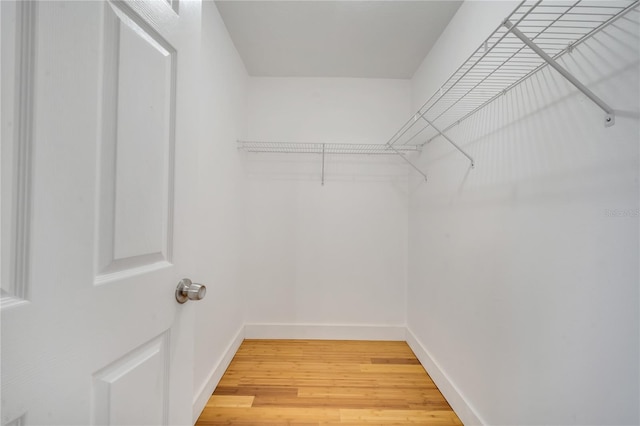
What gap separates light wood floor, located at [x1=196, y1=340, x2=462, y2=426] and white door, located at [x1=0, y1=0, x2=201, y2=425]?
992 mm

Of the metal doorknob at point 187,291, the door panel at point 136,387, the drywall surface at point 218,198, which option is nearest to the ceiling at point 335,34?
the drywall surface at point 218,198

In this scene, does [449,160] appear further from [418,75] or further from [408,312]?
[408,312]

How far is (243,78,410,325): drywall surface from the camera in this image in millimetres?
2455

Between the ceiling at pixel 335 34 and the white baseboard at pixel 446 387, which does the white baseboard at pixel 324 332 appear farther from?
the ceiling at pixel 335 34

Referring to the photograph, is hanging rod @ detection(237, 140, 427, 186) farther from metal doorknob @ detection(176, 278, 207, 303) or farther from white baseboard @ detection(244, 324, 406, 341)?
metal doorknob @ detection(176, 278, 207, 303)

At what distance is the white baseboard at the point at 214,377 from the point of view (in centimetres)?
149

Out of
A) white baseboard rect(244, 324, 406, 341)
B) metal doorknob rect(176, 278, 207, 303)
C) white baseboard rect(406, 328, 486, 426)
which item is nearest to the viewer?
metal doorknob rect(176, 278, 207, 303)

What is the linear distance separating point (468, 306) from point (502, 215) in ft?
1.86

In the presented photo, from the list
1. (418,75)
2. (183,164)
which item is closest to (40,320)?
(183,164)

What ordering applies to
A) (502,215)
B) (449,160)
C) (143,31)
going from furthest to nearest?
1. (449,160)
2. (502,215)
3. (143,31)

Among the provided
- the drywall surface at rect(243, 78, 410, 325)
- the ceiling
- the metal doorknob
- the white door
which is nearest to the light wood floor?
the drywall surface at rect(243, 78, 410, 325)

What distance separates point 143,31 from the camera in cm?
60

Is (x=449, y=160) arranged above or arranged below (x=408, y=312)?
above

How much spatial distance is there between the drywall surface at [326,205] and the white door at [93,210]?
5.61 ft
